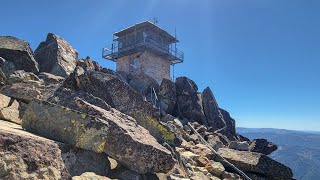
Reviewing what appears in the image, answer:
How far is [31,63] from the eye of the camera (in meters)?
15.7

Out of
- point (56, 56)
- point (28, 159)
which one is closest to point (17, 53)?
point (56, 56)

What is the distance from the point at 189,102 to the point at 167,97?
1.70m

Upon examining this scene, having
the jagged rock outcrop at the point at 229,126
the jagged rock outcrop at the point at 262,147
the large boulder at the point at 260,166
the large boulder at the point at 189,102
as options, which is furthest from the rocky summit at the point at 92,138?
the jagged rock outcrop at the point at 229,126

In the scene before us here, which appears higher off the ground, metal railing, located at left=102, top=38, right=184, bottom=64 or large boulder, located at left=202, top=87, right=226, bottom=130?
metal railing, located at left=102, top=38, right=184, bottom=64

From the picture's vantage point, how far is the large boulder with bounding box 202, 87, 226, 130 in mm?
22625

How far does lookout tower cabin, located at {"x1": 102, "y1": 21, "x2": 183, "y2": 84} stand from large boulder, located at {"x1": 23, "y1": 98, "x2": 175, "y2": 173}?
141 feet

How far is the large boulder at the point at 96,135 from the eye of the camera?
6.12 m

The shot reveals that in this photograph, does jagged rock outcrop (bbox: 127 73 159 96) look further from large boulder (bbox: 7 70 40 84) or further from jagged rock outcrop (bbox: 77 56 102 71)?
large boulder (bbox: 7 70 40 84)

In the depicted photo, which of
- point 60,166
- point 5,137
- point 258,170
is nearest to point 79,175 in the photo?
point 60,166

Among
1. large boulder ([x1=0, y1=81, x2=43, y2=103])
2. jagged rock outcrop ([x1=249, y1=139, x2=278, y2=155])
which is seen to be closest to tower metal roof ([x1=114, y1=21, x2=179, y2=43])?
jagged rock outcrop ([x1=249, y1=139, x2=278, y2=155])

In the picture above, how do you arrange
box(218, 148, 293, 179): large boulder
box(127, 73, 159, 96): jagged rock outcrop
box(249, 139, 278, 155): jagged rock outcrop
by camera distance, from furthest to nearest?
box(127, 73, 159, 96): jagged rock outcrop, box(249, 139, 278, 155): jagged rock outcrop, box(218, 148, 293, 179): large boulder

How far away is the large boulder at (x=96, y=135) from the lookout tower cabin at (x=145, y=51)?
1695 inches

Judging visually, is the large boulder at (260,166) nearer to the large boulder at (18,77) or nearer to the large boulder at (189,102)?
the large boulder at (18,77)

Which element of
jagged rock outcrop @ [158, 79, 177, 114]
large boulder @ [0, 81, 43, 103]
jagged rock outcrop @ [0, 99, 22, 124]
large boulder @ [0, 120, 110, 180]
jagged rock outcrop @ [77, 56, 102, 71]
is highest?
jagged rock outcrop @ [77, 56, 102, 71]
